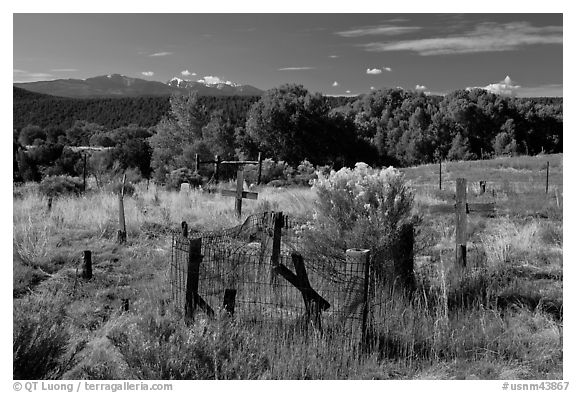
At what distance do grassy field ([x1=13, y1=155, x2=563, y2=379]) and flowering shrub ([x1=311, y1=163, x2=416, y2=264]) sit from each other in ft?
2.73

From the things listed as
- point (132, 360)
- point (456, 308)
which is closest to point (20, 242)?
point (132, 360)

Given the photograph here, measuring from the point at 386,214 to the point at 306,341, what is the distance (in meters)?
2.55

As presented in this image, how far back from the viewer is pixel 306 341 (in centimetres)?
552

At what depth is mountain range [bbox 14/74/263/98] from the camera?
187 ft

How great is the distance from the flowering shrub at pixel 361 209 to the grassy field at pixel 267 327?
83 cm

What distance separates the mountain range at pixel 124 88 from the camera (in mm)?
56969

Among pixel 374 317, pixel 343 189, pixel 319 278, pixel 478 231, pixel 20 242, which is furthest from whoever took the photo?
pixel 478 231

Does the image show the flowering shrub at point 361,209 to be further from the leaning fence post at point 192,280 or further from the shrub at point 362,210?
the leaning fence post at point 192,280

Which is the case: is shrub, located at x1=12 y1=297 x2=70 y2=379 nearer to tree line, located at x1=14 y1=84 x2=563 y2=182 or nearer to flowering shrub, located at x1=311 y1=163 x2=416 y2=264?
flowering shrub, located at x1=311 y1=163 x2=416 y2=264

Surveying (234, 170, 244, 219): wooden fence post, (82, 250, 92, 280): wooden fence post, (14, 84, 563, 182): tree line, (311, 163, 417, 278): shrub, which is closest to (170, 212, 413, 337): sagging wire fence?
(311, 163, 417, 278): shrub

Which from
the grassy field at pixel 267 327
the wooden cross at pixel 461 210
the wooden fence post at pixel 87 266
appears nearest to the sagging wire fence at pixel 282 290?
the grassy field at pixel 267 327

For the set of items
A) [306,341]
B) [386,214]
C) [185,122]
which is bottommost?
[306,341]

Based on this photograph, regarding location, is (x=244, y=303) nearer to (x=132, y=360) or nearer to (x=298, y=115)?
(x=132, y=360)

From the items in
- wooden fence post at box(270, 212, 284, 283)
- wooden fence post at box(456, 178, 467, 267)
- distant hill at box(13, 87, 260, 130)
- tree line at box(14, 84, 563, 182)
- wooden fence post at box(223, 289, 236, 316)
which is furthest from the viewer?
distant hill at box(13, 87, 260, 130)
